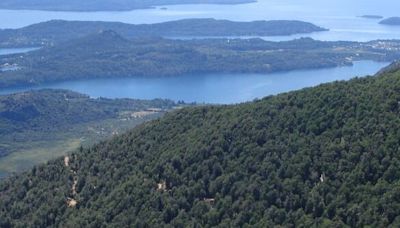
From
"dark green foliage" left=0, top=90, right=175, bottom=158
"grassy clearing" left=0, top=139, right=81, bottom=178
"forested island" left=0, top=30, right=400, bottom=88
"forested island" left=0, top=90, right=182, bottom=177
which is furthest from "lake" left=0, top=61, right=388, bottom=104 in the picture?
"grassy clearing" left=0, top=139, right=81, bottom=178

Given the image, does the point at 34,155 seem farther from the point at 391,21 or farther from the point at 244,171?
the point at 391,21

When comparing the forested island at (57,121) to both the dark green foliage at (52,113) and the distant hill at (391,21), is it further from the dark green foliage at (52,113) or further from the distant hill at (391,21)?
the distant hill at (391,21)

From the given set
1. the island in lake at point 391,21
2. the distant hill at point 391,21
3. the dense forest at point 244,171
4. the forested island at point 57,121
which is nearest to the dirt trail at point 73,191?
the dense forest at point 244,171

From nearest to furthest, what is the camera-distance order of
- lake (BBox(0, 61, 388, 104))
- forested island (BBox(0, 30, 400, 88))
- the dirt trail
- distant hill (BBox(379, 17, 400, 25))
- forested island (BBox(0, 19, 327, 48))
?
1. the dirt trail
2. lake (BBox(0, 61, 388, 104))
3. forested island (BBox(0, 30, 400, 88))
4. forested island (BBox(0, 19, 327, 48))
5. distant hill (BBox(379, 17, 400, 25))

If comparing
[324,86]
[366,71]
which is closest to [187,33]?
[366,71]

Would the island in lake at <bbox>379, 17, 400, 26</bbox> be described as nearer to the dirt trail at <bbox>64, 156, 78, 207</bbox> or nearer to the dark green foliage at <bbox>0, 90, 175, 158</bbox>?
the dark green foliage at <bbox>0, 90, 175, 158</bbox>

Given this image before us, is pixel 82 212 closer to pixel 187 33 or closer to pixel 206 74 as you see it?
pixel 206 74
